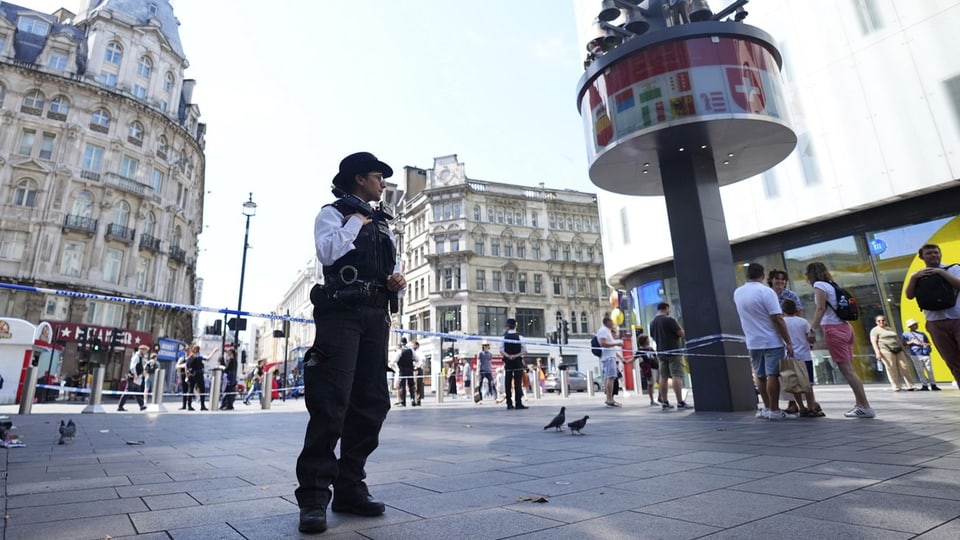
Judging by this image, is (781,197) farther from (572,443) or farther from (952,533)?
(952,533)

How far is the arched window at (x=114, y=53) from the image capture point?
1421 inches

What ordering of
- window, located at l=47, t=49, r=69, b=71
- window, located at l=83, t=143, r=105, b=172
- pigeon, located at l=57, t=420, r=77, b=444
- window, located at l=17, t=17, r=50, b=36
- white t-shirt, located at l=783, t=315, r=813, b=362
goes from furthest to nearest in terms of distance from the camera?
window, located at l=17, t=17, r=50, b=36 < window, located at l=47, t=49, r=69, b=71 < window, located at l=83, t=143, r=105, b=172 < white t-shirt, located at l=783, t=315, r=813, b=362 < pigeon, located at l=57, t=420, r=77, b=444

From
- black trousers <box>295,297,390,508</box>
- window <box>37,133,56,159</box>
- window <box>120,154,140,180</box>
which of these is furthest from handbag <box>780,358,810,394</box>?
window <box>37,133,56,159</box>

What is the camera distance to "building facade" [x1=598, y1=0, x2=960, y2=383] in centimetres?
1345

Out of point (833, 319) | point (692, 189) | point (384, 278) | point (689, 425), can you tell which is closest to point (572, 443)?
point (689, 425)

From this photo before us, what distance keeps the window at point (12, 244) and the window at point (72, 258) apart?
1947 mm

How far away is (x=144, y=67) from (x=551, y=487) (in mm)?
46723

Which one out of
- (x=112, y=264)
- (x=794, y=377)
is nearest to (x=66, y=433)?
(x=794, y=377)

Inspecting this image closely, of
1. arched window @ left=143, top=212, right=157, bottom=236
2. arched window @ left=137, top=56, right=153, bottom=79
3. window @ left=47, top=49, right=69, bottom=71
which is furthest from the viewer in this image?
arched window @ left=137, top=56, right=153, bottom=79

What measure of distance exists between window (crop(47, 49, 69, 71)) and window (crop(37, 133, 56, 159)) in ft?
17.4

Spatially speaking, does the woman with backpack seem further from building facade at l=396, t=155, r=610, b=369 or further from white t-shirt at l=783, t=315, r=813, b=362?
building facade at l=396, t=155, r=610, b=369

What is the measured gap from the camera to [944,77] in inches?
524

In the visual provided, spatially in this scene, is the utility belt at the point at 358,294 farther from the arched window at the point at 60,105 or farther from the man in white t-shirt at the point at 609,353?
the arched window at the point at 60,105

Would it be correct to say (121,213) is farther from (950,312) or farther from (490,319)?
(950,312)
